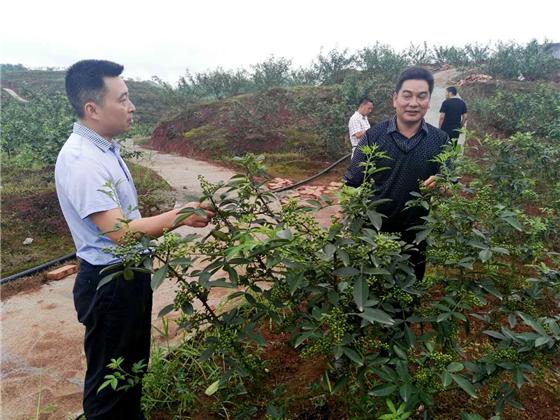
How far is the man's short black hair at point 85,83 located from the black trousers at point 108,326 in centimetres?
69

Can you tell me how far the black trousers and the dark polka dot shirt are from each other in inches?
46.7

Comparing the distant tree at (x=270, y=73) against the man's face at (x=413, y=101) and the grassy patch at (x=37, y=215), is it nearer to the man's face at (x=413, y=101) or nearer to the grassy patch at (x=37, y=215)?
the grassy patch at (x=37, y=215)

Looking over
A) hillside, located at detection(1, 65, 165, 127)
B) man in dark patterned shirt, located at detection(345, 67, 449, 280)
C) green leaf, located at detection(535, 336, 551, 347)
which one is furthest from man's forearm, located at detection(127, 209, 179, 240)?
hillside, located at detection(1, 65, 165, 127)

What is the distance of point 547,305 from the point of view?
8.20 ft

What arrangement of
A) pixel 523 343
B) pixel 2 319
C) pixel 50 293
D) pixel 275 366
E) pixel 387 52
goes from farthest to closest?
pixel 387 52, pixel 50 293, pixel 2 319, pixel 275 366, pixel 523 343

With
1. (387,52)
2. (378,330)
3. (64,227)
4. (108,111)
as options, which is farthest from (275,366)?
(387,52)

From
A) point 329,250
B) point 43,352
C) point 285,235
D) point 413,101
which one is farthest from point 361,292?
point 43,352

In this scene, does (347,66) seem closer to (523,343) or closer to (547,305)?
(547,305)

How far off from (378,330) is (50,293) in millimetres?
3224

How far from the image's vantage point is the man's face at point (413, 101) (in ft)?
6.78

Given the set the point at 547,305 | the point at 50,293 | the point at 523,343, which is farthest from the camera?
the point at 50,293

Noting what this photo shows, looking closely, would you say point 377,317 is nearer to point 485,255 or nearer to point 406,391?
point 406,391

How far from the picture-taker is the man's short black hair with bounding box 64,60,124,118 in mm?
1656

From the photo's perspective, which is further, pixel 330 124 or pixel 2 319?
pixel 330 124
